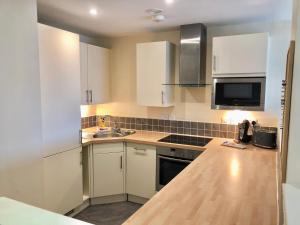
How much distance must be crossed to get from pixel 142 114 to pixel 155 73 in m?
0.77

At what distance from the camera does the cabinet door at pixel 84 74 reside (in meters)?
3.15

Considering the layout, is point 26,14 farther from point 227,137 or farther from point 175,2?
point 227,137

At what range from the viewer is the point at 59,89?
2533mm

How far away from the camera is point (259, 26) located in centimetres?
289

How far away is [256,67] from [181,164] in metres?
1.37

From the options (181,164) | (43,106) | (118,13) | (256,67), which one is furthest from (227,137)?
(43,106)

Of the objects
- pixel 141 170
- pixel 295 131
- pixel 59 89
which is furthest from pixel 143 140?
pixel 295 131

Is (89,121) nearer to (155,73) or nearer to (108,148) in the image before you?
(108,148)

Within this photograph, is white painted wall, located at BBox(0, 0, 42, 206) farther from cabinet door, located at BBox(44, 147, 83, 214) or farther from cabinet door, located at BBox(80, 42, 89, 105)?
cabinet door, located at BBox(80, 42, 89, 105)

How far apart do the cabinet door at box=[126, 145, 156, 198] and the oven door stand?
0.23 feet

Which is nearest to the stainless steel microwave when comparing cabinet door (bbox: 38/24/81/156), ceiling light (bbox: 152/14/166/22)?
ceiling light (bbox: 152/14/166/22)

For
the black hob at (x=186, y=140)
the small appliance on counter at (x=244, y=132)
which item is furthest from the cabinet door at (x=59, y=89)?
the small appliance on counter at (x=244, y=132)

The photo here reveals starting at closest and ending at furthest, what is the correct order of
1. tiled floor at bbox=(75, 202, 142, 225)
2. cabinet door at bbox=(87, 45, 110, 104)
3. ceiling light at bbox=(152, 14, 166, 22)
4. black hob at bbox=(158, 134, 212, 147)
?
ceiling light at bbox=(152, 14, 166, 22) → tiled floor at bbox=(75, 202, 142, 225) → black hob at bbox=(158, 134, 212, 147) → cabinet door at bbox=(87, 45, 110, 104)

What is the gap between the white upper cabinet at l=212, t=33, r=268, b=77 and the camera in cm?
256
